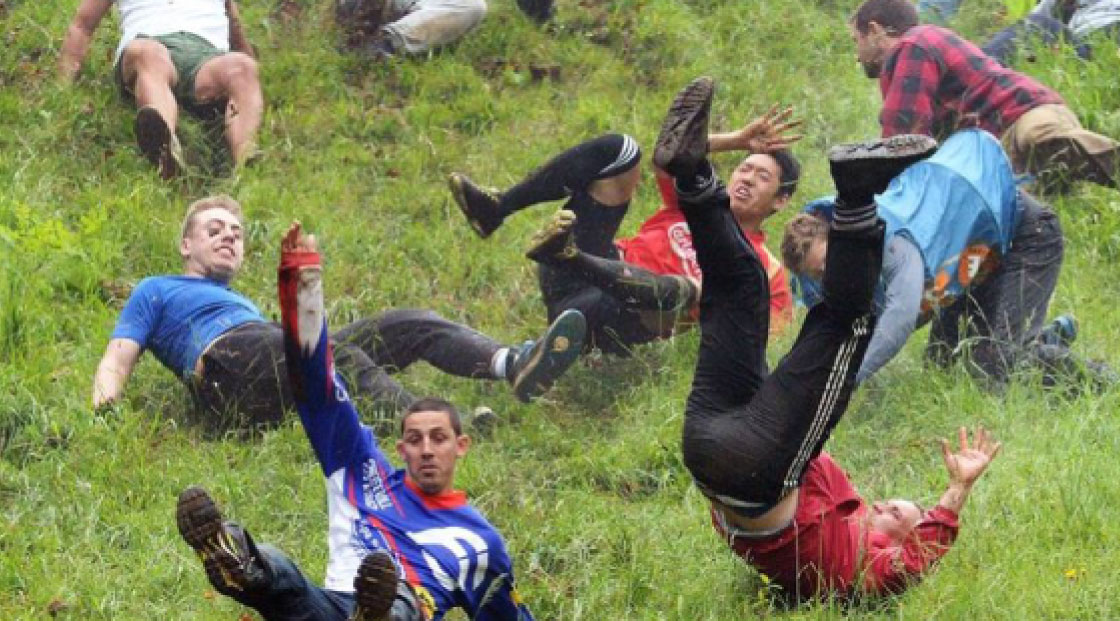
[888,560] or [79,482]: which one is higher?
[888,560]

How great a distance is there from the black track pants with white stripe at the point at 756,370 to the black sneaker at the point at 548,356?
1911 millimetres

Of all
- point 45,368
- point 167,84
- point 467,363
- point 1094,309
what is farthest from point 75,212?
point 1094,309

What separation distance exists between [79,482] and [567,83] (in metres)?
5.06

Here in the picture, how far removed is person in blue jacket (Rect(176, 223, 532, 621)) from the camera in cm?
609

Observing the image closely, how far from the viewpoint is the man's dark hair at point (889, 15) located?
10.3m

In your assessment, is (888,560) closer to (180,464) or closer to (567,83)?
(180,464)

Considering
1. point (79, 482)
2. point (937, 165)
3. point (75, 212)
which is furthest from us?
point (75, 212)

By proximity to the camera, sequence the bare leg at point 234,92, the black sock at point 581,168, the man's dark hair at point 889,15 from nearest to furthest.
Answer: the black sock at point 581,168 → the man's dark hair at point 889,15 → the bare leg at point 234,92

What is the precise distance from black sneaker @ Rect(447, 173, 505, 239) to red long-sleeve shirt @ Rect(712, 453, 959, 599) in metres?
2.96

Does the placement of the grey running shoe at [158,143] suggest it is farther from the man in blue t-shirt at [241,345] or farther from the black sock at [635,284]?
the black sock at [635,284]

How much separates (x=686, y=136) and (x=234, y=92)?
17.4 ft

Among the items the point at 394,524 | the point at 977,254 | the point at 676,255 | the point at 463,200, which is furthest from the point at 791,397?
the point at 463,200

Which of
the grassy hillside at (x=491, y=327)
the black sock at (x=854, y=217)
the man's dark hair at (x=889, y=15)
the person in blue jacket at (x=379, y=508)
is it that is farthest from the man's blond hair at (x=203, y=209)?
the black sock at (x=854, y=217)

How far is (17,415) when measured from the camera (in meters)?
8.16
